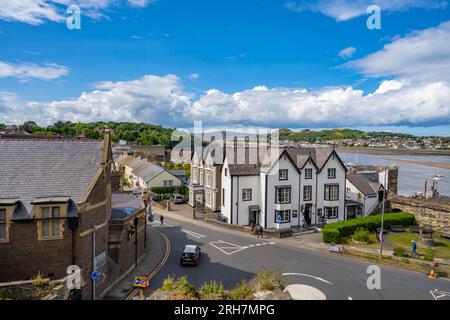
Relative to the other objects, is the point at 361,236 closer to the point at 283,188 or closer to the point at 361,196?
the point at 283,188

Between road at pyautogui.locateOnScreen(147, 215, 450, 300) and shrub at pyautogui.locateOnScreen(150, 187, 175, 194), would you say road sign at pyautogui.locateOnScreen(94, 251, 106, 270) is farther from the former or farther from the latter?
shrub at pyautogui.locateOnScreen(150, 187, 175, 194)

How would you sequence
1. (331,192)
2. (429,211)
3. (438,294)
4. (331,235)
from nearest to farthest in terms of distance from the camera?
(438,294)
(331,235)
(331,192)
(429,211)

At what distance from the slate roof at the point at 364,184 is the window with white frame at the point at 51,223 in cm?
3900

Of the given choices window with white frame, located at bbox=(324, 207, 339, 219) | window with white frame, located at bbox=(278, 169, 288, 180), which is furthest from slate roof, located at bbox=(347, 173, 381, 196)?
window with white frame, located at bbox=(278, 169, 288, 180)

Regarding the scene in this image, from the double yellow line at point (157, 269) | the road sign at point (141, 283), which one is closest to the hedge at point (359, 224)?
the double yellow line at point (157, 269)

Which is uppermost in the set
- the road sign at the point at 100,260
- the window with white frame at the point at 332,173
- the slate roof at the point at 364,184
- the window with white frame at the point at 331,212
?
the window with white frame at the point at 332,173

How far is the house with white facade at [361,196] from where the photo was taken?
141 feet

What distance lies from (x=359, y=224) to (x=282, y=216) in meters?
8.78

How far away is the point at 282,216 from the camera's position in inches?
1471

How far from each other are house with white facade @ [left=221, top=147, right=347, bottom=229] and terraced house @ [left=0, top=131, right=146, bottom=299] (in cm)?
1763

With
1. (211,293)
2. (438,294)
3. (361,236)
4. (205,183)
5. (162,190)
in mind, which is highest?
(205,183)

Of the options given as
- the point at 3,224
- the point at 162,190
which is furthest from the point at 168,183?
the point at 3,224

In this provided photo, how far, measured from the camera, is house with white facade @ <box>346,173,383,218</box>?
42.9 meters

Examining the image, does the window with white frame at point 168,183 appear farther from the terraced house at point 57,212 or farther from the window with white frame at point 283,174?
the terraced house at point 57,212
